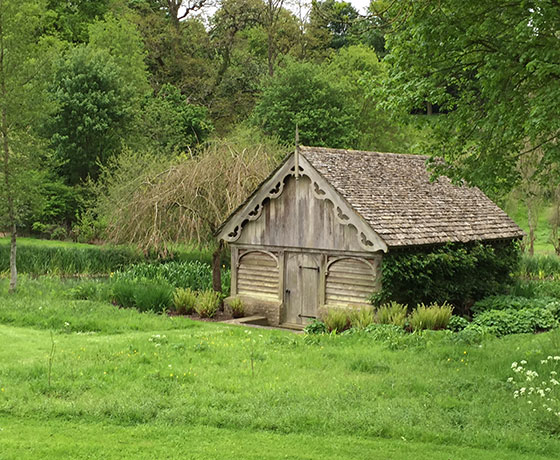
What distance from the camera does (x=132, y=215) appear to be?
28.1 m

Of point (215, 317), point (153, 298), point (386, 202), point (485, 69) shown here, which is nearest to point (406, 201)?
point (386, 202)

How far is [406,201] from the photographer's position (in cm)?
2503

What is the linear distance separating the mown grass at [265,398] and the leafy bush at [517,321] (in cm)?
146

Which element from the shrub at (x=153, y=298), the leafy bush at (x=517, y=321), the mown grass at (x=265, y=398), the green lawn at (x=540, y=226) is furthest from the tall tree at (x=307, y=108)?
the mown grass at (x=265, y=398)

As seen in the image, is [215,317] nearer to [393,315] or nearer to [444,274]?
[393,315]

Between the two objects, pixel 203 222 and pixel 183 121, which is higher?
pixel 183 121

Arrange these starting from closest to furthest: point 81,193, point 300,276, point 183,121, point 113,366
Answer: point 113,366 → point 300,276 → point 81,193 → point 183,121

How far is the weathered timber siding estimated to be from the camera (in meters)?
23.0

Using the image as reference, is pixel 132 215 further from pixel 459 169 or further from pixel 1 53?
pixel 459 169

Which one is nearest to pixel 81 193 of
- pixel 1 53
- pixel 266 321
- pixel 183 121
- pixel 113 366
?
pixel 183 121

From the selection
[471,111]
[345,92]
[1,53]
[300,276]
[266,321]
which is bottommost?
[266,321]

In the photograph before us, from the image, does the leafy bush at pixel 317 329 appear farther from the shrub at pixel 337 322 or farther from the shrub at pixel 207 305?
the shrub at pixel 207 305

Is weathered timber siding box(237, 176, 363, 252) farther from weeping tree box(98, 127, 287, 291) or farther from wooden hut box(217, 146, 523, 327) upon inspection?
weeping tree box(98, 127, 287, 291)

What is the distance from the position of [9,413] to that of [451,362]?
28.4 ft
